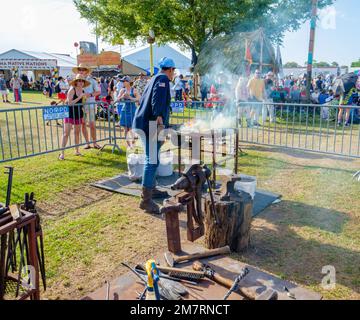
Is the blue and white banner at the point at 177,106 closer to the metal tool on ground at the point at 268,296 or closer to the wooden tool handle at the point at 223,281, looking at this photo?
the wooden tool handle at the point at 223,281

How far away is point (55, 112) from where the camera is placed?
7.36 m

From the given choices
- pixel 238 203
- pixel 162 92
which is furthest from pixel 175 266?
pixel 162 92

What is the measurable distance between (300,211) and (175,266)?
9.34 feet

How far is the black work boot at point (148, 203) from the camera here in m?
5.03

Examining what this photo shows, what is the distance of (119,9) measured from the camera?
2342 cm

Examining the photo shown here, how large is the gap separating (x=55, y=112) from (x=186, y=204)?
16.4 feet

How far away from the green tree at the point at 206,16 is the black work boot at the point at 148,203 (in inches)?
666

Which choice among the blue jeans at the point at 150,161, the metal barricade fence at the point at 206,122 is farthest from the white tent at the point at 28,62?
the blue jeans at the point at 150,161

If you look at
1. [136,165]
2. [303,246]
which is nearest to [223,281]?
[303,246]

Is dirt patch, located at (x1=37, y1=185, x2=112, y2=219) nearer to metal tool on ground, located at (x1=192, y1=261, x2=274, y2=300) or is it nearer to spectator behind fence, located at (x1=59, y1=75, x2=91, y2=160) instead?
spectator behind fence, located at (x1=59, y1=75, x2=91, y2=160)

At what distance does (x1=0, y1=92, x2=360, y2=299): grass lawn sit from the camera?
11.7ft

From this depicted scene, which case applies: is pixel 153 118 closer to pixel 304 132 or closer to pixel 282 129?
pixel 304 132

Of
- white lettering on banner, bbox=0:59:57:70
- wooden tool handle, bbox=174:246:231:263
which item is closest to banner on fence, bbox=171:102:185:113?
wooden tool handle, bbox=174:246:231:263
